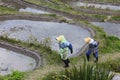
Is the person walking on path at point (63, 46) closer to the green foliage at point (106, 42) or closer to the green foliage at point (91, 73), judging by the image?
the green foliage at point (106, 42)

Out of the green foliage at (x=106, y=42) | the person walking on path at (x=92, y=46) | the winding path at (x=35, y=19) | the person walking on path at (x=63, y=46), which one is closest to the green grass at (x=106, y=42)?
the green foliage at (x=106, y=42)

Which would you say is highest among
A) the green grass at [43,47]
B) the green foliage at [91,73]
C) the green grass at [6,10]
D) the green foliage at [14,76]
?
the green grass at [6,10]

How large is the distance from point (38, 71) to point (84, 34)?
13.6 ft

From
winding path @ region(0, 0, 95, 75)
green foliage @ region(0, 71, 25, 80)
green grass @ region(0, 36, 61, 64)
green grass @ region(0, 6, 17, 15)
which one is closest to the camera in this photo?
green foliage @ region(0, 71, 25, 80)

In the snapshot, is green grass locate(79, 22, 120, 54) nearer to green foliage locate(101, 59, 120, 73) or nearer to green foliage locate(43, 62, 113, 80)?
green foliage locate(101, 59, 120, 73)

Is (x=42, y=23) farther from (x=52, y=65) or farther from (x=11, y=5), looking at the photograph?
(x=52, y=65)

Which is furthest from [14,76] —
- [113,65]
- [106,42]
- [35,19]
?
[35,19]

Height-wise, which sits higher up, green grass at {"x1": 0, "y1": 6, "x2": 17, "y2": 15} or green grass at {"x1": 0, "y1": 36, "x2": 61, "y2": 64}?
green grass at {"x1": 0, "y1": 6, "x2": 17, "y2": 15}

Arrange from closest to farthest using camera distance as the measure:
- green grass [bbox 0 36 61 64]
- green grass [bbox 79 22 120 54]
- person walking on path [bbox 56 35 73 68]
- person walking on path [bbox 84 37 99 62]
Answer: person walking on path [bbox 56 35 73 68], person walking on path [bbox 84 37 99 62], green grass [bbox 0 36 61 64], green grass [bbox 79 22 120 54]

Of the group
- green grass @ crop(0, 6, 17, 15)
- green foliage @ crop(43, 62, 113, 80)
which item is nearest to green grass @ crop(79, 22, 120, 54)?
green foliage @ crop(43, 62, 113, 80)

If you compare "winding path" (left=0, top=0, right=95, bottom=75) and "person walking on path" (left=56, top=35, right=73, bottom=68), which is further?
"winding path" (left=0, top=0, right=95, bottom=75)

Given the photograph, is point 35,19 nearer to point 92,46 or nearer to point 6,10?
point 6,10

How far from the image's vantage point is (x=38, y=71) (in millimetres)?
11023

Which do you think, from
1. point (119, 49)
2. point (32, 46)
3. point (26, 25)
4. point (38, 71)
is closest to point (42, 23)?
point (26, 25)
